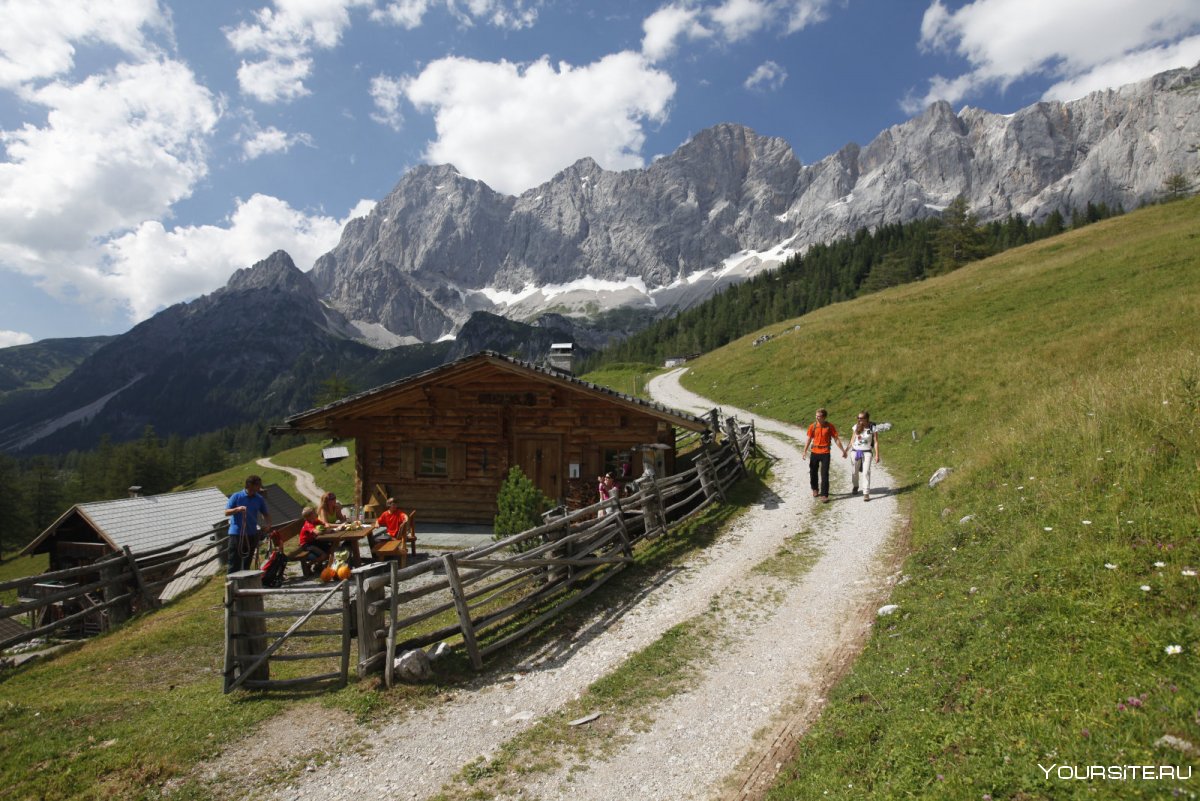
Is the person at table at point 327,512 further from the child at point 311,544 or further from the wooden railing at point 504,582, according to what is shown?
the wooden railing at point 504,582

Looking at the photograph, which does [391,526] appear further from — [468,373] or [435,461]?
[468,373]

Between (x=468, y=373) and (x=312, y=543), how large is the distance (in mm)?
7999

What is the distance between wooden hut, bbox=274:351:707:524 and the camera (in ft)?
63.1

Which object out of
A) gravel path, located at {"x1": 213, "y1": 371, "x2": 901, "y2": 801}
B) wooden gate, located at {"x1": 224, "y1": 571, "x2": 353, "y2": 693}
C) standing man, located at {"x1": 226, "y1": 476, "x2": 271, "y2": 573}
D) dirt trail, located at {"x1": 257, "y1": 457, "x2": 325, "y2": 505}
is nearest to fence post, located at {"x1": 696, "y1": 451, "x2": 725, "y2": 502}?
gravel path, located at {"x1": 213, "y1": 371, "x2": 901, "y2": 801}

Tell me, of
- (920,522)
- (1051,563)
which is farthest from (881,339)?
(1051,563)

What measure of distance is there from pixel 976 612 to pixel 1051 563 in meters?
1.11

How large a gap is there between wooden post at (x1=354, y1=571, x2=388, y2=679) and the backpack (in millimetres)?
4695

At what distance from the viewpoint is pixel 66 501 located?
86125 millimetres

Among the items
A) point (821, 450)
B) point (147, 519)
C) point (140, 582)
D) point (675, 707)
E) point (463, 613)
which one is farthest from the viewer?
point (147, 519)

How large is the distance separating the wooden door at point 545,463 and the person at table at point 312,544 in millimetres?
7649

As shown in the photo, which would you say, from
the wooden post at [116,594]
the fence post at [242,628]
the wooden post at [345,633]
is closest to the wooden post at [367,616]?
the wooden post at [345,633]

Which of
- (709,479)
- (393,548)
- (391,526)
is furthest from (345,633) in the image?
(709,479)

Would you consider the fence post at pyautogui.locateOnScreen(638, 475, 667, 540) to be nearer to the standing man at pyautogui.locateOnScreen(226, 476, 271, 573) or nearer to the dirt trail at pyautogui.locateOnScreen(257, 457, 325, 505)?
the standing man at pyautogui.locateOnScreen(226, 476, 271, 573)

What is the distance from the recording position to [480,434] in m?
20.2
